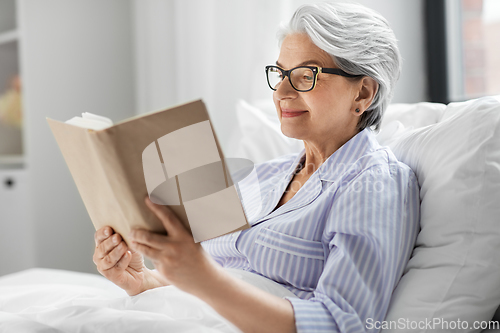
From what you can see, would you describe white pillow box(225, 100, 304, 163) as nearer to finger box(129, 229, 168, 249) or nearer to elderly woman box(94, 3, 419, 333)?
elderly woman box(94, 3, 419, 333)

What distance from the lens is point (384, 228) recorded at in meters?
0.76

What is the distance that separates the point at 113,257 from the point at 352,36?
640 mm

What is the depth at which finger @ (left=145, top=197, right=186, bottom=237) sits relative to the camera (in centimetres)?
62

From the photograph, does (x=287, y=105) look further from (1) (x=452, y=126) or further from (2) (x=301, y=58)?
(1) (x=452, y=126)

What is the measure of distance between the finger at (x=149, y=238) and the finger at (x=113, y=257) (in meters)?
0.21

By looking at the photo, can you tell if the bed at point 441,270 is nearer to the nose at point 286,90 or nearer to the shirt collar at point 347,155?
the shirt collar at point 347,155

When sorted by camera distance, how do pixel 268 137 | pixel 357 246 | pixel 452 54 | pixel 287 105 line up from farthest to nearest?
pixel 452 54, pixel 268 137, pixel 287 105, pixel 357 246

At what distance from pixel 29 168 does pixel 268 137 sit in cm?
134

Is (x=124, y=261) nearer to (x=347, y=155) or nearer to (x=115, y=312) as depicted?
(x=115, y=312)

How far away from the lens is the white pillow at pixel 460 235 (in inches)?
30.0

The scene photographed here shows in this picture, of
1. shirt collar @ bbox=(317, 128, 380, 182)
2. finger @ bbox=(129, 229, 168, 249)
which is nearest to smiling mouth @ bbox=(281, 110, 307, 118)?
shirt collar @ bbox=(317, 128, 380, 182)

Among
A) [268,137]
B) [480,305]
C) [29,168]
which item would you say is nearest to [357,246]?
[480,305]

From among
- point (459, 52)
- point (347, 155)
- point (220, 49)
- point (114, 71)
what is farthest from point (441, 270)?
point (114, 71)

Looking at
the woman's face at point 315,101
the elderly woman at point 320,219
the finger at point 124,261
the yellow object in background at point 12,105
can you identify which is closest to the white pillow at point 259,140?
the elderly woman at point 320,219
